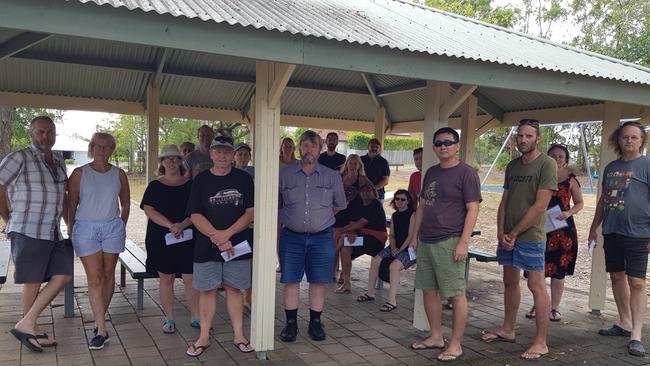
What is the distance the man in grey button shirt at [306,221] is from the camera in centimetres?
418

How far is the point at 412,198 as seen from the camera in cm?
570

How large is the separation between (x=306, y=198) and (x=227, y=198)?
692 millimetres

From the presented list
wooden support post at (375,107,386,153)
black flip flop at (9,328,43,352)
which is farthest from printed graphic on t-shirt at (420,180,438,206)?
wooden support post at (375,107,386,153)

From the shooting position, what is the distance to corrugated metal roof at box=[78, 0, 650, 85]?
3242 millimetres

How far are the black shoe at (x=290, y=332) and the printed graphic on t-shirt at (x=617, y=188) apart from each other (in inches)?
119

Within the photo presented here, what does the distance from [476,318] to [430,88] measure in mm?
2477

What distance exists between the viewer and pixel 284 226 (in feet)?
14.2

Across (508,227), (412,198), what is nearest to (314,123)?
(412,198)

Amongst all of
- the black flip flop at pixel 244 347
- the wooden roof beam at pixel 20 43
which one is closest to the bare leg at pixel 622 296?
the black flip flop at pixel 244 347

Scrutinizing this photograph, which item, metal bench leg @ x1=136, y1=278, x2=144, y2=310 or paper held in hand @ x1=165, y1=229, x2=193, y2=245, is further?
metal bench leg @ x1=136, y1=278, x2=144, y2=310

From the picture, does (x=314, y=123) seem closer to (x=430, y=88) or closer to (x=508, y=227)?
(x=430, y=88)

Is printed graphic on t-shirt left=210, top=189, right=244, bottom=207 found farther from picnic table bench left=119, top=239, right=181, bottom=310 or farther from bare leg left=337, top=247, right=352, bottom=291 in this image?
bare leg left=337, top=247, right=352, bottom=291

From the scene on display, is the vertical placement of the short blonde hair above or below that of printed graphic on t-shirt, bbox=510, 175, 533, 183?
above

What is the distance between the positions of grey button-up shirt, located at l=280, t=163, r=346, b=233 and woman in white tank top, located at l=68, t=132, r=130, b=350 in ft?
4.40
